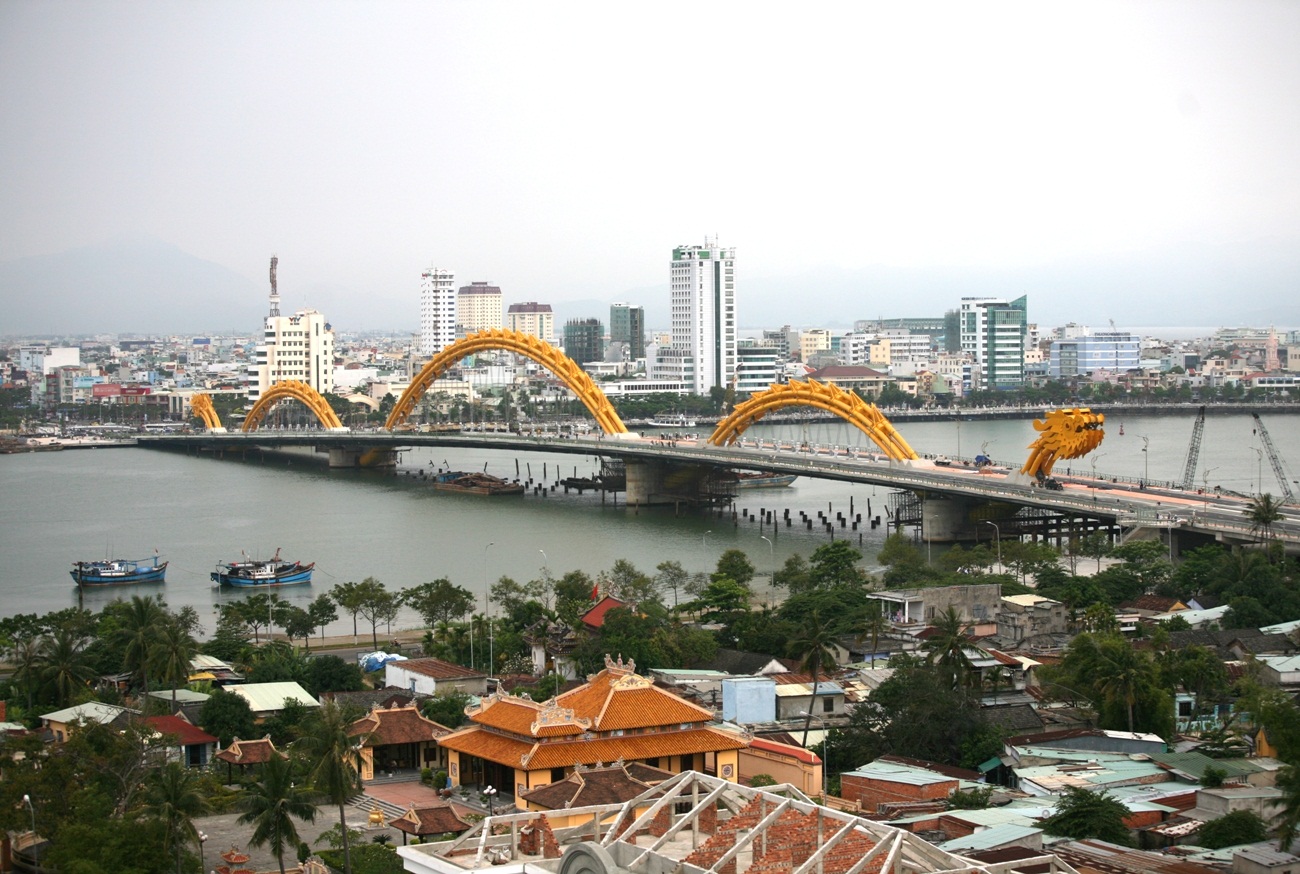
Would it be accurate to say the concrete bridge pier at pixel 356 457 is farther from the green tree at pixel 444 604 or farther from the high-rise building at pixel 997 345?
the high-rise building at pixel 997 345

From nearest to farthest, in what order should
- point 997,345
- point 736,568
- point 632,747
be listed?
point 632,747 → point 736,568 → point 997,345

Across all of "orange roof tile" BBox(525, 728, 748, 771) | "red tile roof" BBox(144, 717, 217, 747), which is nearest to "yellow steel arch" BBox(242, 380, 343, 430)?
"red tile roof" BBox(144, 717, 217, 747)

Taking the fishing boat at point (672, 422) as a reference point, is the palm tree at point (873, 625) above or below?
below

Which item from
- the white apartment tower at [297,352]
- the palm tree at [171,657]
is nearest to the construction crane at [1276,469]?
the palm tree at [171,657]

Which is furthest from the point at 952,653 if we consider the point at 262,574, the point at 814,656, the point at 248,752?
the point at 262,574

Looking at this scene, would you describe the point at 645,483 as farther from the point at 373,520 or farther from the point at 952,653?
the point at 952,653
